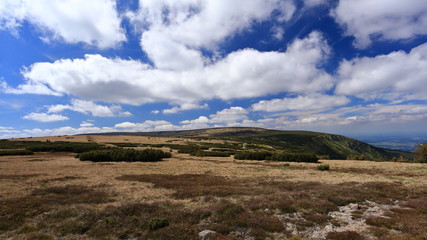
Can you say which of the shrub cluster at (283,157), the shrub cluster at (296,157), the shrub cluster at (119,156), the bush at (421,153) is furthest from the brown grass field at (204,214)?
the bush at (421,153)

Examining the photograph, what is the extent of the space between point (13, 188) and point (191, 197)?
17.4 meters

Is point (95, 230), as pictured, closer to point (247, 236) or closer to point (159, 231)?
point (159, 231)

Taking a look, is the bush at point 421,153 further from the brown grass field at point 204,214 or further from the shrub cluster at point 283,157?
the brown grass field at point 204,214

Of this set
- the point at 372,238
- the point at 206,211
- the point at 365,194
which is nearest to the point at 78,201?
the point at 206,211

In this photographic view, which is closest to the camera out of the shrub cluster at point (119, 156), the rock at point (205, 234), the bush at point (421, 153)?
the rock at point (205, 234)

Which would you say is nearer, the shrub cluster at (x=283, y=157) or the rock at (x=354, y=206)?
the rock at (x=354, y=206)

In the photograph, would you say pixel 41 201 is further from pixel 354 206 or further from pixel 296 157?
pixel 296 157

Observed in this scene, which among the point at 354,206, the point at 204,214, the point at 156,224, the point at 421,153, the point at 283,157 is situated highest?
the point at 156,224

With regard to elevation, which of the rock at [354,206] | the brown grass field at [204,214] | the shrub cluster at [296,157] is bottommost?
the shrub cluster at [296,157]

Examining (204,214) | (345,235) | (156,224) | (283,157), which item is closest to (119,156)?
(204,214)

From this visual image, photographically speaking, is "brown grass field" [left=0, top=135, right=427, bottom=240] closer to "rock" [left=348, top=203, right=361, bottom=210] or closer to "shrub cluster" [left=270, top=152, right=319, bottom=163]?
"rock" [left=348, top=203, right=361, bottom=210]

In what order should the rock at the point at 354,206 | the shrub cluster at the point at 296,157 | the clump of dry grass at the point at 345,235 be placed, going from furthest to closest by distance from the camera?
the shrub cluster at the point at 296,157 → the rock at the point at 354,206 → the clump of dry grass at the point at 345,235

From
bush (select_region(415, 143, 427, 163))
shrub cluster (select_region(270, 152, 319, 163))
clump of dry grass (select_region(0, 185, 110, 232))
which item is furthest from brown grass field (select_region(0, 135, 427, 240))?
bush (select_region(415, 143, 427, 163))

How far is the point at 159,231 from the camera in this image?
1039 cm
